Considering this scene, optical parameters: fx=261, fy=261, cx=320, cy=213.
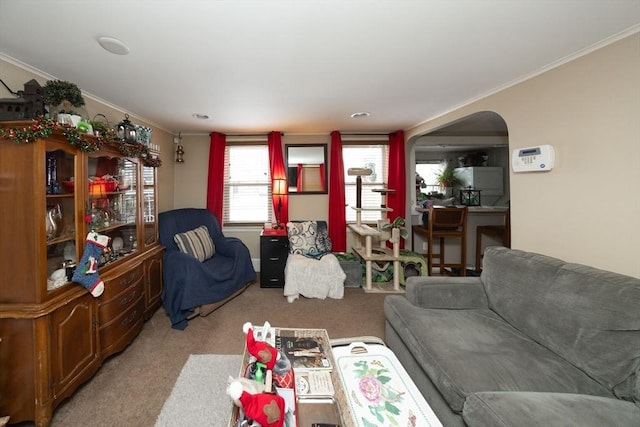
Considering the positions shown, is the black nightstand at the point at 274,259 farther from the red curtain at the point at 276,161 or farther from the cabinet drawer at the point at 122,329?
the cabinet drawer at the point at 122,329

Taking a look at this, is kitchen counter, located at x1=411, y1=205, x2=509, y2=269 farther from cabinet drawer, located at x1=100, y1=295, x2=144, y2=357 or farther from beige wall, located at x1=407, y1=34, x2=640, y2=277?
cabinet drawer, located at x1=100, y1=295, x2=144, y2=357

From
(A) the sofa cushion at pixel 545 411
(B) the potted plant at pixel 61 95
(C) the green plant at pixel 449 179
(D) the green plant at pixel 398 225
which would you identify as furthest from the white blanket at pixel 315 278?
(C) the green plant at pixel 449 179

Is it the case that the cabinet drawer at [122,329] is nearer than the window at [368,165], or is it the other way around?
the cabinet drawer at [122,329]

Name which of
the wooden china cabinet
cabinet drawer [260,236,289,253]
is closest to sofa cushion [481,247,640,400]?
cabinet drawer [260,236,289,253]

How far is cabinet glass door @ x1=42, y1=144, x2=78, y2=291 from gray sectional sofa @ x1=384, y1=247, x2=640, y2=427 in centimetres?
232

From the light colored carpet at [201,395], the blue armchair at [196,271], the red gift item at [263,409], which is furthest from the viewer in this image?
the blue armchair at [196,271]

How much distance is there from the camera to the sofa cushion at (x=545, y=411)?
3.16ft

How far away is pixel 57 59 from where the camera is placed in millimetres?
1798

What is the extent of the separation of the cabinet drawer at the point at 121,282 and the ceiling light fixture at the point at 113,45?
1595mm

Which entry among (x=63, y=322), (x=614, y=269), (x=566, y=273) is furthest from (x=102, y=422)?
(x=614, y=269)

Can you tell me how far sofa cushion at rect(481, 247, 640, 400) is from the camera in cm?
120

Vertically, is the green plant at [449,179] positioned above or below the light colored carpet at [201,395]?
above

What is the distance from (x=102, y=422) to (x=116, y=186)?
1774mm

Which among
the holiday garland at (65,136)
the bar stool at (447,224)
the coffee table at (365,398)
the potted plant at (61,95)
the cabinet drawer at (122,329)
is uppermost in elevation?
the potted plant at (61,95)
